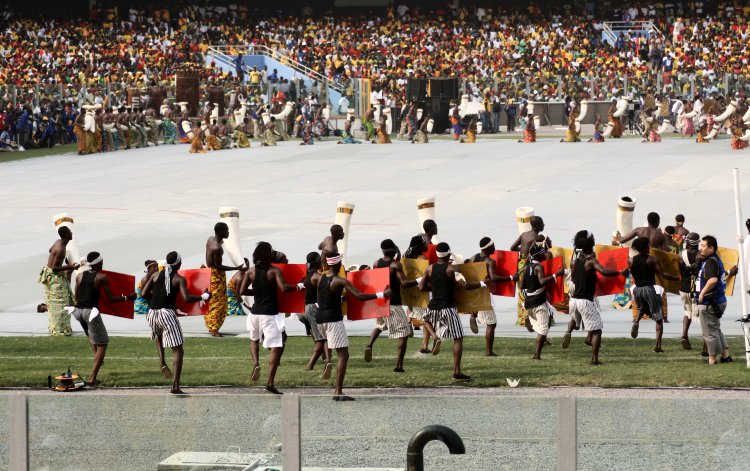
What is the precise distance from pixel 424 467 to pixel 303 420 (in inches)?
30.5

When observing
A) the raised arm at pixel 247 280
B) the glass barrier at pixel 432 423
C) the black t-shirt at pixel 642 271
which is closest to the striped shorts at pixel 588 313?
the black t-shirt at pixel 642 271

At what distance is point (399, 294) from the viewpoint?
13812 millimetres

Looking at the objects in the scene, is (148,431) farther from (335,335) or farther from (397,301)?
(397,301)

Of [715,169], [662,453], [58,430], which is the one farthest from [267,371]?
[715,169]

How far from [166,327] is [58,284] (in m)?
3.87

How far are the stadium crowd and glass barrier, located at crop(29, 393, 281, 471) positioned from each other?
3850 cm

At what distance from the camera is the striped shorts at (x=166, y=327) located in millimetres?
12695

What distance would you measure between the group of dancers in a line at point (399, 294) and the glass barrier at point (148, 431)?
12.2 ft

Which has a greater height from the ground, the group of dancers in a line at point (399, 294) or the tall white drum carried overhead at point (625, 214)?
the tall white drum carried overhead at point (625, 214)

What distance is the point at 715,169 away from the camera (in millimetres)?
33250

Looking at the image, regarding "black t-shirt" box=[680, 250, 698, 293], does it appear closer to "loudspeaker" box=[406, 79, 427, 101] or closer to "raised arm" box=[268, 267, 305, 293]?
"raised arm" box=[268, 267, 305, 293]

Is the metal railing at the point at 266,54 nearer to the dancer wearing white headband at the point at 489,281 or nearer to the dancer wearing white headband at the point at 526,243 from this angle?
the dancer wearing white headband at the point at 526,243

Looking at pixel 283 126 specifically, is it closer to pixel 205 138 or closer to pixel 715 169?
pixel 205 138

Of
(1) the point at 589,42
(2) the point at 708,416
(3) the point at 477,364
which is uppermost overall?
(1) the point at 589,42
